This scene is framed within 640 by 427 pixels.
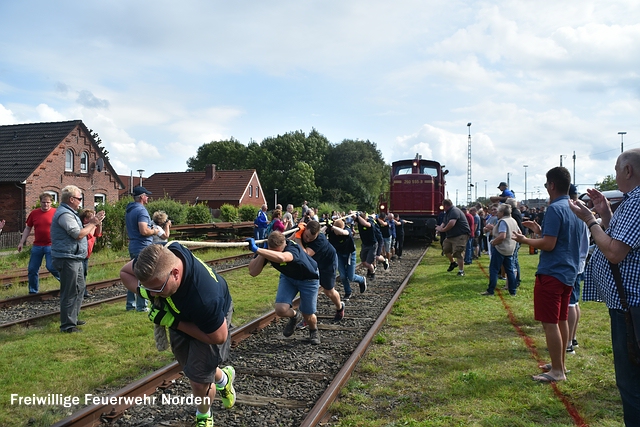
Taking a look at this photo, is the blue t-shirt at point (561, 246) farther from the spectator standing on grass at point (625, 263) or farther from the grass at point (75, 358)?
the grass at point (75, 358)

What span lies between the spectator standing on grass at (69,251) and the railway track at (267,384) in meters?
2.28

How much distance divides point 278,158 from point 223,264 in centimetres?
5630

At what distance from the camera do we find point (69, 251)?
257 inches

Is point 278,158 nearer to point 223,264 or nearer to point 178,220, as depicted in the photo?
point 178,220

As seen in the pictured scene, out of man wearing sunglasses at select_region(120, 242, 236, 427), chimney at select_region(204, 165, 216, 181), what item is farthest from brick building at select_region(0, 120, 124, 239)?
man wearing sunglasses at select_region(120, 242, 236, 427)

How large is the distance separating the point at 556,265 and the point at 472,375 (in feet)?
4.62

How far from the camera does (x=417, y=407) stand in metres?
4.41

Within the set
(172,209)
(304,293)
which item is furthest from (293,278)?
(172,209)

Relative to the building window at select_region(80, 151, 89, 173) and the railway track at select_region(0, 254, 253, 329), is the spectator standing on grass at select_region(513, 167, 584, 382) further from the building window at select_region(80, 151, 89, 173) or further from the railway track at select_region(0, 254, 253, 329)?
the building window at select_region(80, 151, 89, 173)

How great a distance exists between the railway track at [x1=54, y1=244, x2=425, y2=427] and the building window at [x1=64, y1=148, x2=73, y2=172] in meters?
28.9

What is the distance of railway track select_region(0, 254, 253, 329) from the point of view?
7.47m

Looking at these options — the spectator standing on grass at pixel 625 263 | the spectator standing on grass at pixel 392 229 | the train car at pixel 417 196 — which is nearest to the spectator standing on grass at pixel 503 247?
the spectator standing on grass at pixel 625 263

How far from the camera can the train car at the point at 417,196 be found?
2094 centimetres

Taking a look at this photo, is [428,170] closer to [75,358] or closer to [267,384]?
[267,384]
